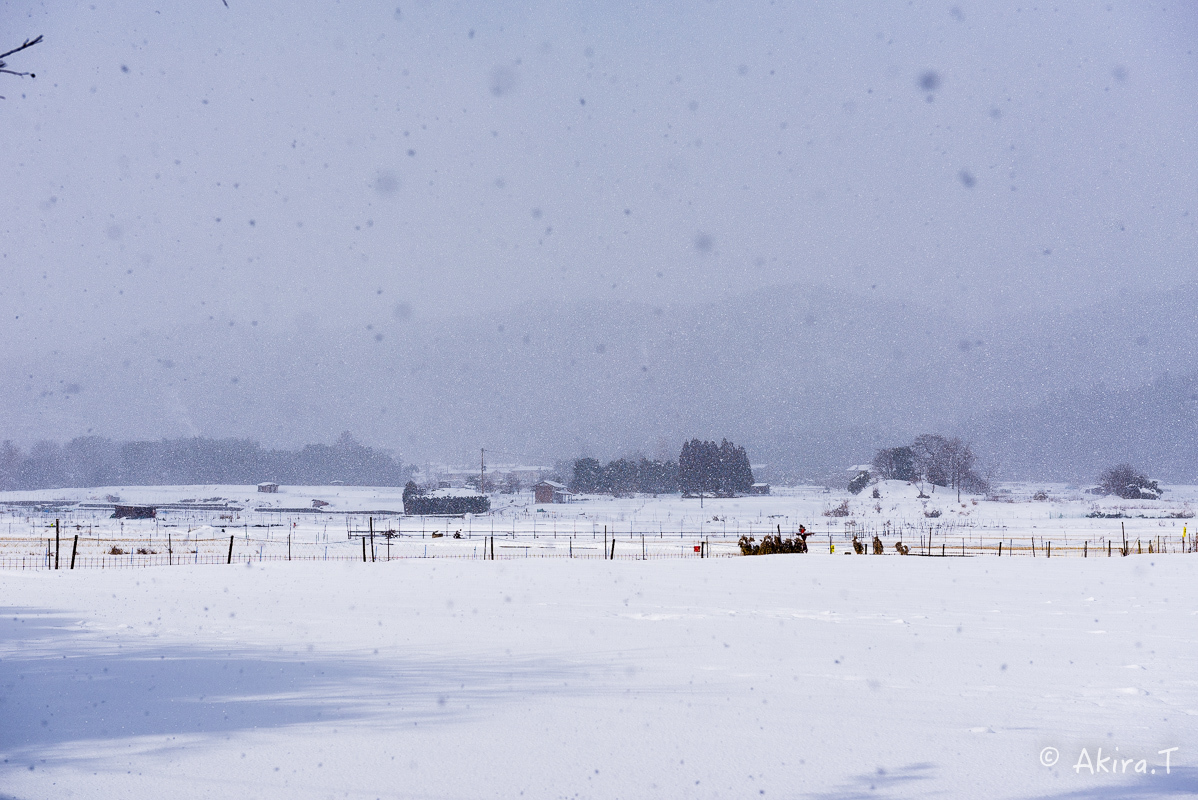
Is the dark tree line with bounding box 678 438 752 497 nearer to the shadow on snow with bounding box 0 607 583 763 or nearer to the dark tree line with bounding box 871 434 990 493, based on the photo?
the dark tree line with bounding box 871 434 990 493

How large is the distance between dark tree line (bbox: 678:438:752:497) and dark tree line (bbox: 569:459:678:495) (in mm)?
9303

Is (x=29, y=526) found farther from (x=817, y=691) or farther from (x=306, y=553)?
(x=817, y=691)

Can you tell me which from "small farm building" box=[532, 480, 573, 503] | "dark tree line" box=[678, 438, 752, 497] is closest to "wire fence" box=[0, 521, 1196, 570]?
"small farm building" box=[532, 480, 573, 503]

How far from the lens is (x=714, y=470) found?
427ft

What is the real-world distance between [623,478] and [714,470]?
1743 cm

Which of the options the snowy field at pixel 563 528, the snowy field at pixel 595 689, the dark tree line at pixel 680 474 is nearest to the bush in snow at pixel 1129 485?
the snowy field at pixel 563 528

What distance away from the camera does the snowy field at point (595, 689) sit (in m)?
6.13

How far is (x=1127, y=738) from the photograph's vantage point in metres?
7.08

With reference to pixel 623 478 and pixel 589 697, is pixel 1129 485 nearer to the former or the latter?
pixel 623 478

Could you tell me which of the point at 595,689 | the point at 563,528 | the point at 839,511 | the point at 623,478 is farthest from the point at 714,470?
the point at 595,689

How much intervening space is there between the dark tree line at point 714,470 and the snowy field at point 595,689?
10754 centimetres

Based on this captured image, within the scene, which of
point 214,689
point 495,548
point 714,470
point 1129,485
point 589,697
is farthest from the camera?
point 714,470

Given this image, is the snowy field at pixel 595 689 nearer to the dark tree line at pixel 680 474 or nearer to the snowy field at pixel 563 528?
the snowy field at pixel 563 528

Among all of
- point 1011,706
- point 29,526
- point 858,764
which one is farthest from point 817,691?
point 29,526
